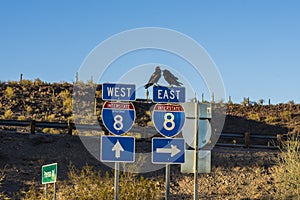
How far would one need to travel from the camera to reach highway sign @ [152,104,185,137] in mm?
12753

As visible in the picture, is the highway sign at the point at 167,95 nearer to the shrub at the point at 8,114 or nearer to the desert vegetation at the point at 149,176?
the desert vegetation at the point at 149,176

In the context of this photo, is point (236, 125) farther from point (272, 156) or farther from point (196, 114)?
point (196, 114)

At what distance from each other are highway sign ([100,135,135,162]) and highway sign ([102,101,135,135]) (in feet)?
0.53

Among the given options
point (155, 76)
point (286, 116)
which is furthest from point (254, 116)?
point (155, 76)

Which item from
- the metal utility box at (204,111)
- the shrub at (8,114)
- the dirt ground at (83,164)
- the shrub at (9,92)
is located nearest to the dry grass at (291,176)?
the dirt ground at (83,164)

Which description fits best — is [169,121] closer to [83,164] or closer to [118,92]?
[118,92]

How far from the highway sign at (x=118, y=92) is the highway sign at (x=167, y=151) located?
112 cm

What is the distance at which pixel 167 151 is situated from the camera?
12.9 m

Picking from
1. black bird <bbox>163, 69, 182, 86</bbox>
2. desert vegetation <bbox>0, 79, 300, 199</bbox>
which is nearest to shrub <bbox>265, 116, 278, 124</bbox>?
desert vegetation <bbox>0, 79, 300, 199</bbox>

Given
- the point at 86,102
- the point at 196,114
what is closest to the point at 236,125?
the point at 86,102

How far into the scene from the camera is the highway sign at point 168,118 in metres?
12.8

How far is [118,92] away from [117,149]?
4.03 feet

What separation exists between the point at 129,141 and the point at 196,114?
1602 mm

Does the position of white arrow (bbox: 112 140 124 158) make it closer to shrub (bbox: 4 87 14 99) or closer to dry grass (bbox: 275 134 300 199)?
dry grass (bbox: 275 134 300 199)
